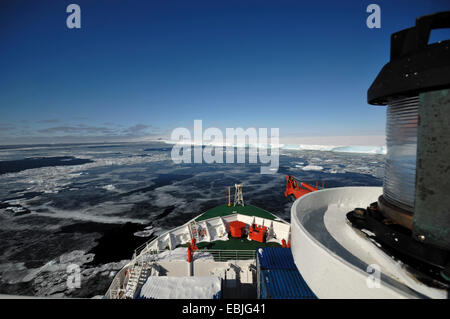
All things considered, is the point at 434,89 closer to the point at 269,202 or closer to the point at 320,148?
the point at 269,202

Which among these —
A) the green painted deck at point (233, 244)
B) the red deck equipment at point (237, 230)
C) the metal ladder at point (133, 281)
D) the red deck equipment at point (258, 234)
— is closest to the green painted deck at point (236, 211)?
the red deck equipment at point (258, 234)

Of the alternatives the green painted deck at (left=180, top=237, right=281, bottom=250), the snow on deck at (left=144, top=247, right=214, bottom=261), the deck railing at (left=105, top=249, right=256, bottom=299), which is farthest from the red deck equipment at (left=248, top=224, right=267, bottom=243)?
the snow on deck at (left=144, top=247, right=214, bottom=261)

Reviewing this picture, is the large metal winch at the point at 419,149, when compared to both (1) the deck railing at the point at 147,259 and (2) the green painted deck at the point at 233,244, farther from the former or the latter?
(2) the green painted deck at the point at 233,244

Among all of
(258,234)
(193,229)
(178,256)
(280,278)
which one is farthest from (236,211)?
(280,278)

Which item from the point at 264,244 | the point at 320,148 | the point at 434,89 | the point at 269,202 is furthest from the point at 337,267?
the point at 320,148

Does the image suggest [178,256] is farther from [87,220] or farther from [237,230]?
[87,220]

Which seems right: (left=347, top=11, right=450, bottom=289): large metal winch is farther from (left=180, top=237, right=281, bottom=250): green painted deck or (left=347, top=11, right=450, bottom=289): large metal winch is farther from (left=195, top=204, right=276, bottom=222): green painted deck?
(left=195, top=204, right=276, bottom=222): green painted deck

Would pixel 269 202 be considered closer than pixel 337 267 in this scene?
No
